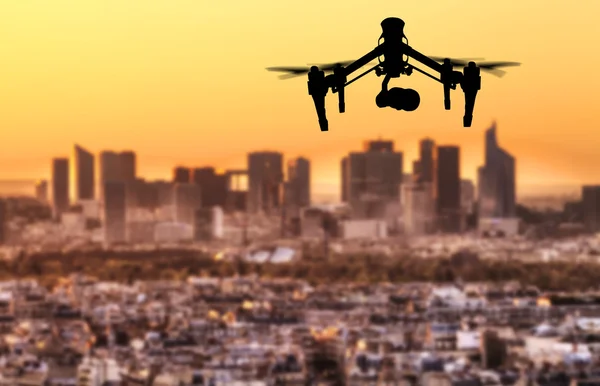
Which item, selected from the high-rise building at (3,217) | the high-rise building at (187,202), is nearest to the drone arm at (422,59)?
the high-rise building at (3,217)

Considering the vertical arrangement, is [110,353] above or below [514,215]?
below

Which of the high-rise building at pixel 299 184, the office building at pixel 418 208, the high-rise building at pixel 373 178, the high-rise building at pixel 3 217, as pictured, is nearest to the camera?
the high-rise building at pixel 373 178

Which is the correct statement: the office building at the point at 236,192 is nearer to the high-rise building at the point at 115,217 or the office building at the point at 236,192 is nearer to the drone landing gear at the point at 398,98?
the high-rise building at the point at 115,217

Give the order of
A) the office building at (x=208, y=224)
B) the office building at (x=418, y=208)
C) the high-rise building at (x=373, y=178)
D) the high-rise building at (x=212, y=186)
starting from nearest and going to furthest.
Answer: the high-rise building at (x=373, y=178) → the office building at (x=418, y=208) → the high-rise building at (x=212, y=186) → the office building at (x=208, y=224)

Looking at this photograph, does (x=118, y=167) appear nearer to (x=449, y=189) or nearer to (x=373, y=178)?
(x=373, y=178)

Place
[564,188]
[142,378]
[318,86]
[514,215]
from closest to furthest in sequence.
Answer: [318,86] < [142,378] < [564,188] < [514,215]

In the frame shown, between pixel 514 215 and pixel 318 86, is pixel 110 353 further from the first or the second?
pixel 318 86

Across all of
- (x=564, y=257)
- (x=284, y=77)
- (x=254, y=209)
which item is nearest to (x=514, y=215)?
(x=564, y=257)

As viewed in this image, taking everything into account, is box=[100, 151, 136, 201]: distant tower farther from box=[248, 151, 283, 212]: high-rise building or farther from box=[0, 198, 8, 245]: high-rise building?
box=[248, 151, 283, 212]: high-rise building
